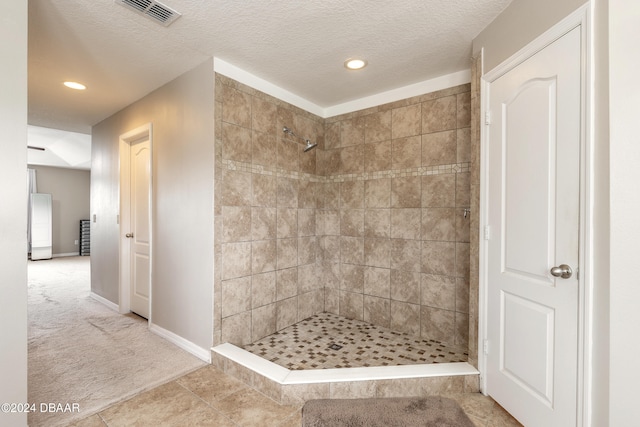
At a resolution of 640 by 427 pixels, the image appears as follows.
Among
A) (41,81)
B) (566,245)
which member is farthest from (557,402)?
(41,81)

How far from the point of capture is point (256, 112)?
A: 2719 millimetres

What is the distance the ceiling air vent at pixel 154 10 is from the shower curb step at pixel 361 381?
2.39m

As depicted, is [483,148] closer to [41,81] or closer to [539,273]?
[539,273]

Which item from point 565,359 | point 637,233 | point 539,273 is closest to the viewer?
point 637,233

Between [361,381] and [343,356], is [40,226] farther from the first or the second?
[361,381]

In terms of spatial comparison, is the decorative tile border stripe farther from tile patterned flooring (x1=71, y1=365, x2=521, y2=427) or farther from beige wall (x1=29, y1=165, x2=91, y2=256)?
beige wall (x1=29, y1=165, x2=91, y2=256)

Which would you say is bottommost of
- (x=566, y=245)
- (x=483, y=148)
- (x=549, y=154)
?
(x=566, y=245)

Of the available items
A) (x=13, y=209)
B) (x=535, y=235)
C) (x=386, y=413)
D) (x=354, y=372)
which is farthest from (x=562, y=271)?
(x=13, y=209)

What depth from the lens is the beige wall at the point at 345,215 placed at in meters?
2.55

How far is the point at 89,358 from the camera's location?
245cm

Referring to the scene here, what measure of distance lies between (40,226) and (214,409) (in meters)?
8.48

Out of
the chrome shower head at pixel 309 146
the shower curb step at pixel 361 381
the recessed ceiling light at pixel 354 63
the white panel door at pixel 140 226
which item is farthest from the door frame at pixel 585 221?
the white panel door at pixel 140 226

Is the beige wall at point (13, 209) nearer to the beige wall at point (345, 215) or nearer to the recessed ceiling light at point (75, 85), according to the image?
the beige wall at point (345, 215)

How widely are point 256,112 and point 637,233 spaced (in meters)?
2.60
